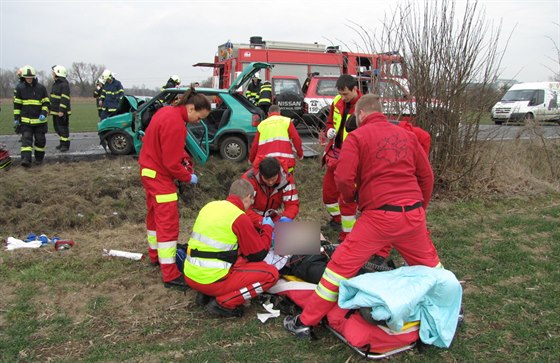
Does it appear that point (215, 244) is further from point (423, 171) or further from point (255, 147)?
point (255, 147)

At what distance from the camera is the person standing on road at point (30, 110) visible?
7785 mm

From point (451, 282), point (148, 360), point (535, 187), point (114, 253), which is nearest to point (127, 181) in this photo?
point (114, 253)

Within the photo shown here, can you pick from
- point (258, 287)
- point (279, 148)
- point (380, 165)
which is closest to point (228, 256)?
point (258, 287)

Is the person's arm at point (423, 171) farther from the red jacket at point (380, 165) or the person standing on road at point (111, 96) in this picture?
the person standing on road at point (111, 96)

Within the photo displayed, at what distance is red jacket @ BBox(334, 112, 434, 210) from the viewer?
293 cm

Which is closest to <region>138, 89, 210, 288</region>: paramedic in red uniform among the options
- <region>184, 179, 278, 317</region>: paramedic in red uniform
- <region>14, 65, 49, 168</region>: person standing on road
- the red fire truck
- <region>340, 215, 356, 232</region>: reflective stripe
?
<region>184, 179, 278, 317</region>: paramedic in red uniform

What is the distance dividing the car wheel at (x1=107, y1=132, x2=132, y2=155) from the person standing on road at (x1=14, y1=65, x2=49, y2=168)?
1217 mm

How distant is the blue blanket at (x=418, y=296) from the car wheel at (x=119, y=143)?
22.8 feet

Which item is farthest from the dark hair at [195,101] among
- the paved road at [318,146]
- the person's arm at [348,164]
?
the paved road at [318,146]

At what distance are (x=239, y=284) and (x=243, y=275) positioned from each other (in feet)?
0.24

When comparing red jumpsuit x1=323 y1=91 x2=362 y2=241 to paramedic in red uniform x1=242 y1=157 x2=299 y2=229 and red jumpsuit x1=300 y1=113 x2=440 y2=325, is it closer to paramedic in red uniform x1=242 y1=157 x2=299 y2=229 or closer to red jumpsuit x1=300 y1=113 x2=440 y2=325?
paramedic in red uniform x1=242 y1=157 x2=299 y2=229

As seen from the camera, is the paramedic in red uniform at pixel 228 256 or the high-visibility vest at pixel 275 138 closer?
the paramedic in red uniform at pixel 228 256

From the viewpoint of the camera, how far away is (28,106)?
25.9ft

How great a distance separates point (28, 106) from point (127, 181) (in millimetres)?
2871
